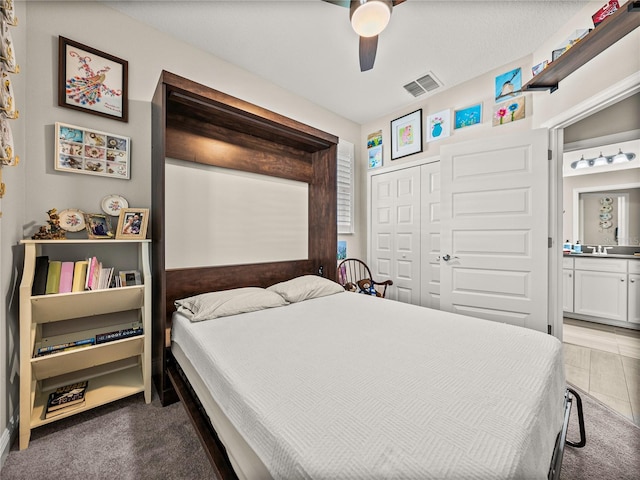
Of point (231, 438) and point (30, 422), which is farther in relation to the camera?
point (30, 422)

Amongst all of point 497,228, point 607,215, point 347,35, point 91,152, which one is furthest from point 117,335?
point 607,215

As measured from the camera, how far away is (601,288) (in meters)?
3.53

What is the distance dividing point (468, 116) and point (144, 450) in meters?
3.87

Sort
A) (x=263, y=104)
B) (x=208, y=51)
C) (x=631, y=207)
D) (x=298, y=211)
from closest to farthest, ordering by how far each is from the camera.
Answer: (x=208, y=51), (x=263, y=104), (x=298, y=211), (x=631, y=207)

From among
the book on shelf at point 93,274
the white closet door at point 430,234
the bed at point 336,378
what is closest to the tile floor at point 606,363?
the bed at point 336,378

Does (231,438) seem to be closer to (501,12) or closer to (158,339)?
(158,339)

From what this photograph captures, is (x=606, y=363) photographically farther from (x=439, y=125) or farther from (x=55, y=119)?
(x=55, y=119)

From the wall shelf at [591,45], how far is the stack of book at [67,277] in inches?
137

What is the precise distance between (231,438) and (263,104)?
2.89 m

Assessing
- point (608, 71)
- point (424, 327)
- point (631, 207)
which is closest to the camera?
point (424, 327)

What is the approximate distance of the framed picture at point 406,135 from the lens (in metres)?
3.29

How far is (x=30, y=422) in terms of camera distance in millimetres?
1445

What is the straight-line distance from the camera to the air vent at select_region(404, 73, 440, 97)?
284 centimetres

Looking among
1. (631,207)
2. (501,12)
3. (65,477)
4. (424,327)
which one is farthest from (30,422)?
(631,207)
